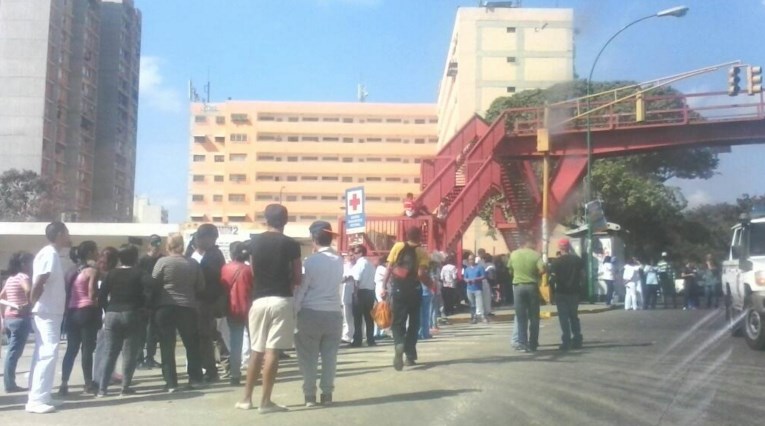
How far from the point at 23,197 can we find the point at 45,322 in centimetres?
6111

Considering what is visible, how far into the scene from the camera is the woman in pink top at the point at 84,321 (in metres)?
9.62

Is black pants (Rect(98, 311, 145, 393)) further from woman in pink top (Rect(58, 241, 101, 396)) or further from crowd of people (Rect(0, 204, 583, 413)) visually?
woman in pink top (Rect(58, 241, 101, 396))

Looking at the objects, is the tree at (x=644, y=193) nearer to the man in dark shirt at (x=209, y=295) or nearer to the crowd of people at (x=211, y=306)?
the crowd of people at (x=211, y=306)

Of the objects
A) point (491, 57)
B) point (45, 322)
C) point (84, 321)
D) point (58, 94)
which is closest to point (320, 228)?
point (45, 322)

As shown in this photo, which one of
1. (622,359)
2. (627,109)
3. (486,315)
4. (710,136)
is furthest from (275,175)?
(622,359)

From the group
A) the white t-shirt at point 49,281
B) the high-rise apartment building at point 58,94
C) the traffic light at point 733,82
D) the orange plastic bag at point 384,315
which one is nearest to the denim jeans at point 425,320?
the orange plastic bag at point 384,315

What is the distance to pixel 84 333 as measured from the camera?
31.6 feet

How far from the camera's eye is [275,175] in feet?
197

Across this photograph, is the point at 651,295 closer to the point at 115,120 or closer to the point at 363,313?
the point at 363,313

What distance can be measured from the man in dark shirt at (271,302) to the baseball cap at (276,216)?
85 mm

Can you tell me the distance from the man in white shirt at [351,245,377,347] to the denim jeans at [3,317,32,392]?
18.1 feet

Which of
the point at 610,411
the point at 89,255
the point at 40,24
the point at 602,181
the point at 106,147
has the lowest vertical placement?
the point at 610,411

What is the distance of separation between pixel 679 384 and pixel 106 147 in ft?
274

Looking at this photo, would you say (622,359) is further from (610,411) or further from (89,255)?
(89,255)
